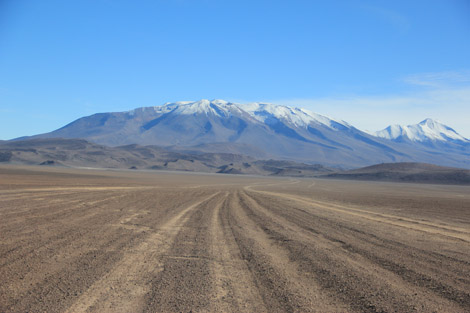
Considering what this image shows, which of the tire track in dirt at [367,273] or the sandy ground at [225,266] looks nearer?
the sandy ground at [225,266]

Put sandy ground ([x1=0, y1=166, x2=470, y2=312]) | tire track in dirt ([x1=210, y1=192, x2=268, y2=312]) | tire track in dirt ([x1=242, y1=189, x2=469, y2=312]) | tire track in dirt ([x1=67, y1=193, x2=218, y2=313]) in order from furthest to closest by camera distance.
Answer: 1. tire track in dirt ([x1=242, y1=189, x2=469, y2=312])
2. sandy ground ([x1=0, y1=166, x2=470, y2=312])
3. tire track in dirt ([x1=210, y1=192, x2=268, y2=312])
4. tire track in dirt ([x1=67, y1=193, x2=218, y2=313])

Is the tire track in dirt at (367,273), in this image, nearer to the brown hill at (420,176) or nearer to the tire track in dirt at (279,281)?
the tire track in dirt at (279,281)

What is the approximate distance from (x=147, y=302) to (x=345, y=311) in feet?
9.08

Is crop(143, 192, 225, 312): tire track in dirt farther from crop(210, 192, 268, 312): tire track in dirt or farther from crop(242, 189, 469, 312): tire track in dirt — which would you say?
crop(242, 189, 469, 312): tire track in dirt

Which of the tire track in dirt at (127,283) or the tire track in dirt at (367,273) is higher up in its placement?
the tire track in dirt at (127,283)

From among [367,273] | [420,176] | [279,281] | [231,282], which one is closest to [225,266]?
[231,282]

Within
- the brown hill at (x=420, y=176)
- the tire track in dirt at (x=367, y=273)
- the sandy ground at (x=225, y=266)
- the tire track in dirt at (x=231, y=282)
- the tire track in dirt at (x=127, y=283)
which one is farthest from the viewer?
the brown hill at (x=420, y=176)

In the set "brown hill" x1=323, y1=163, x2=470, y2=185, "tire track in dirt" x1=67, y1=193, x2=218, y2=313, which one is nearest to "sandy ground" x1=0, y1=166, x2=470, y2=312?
"tire track in dirt" x1=67, y1=193, x2=218, y2=313

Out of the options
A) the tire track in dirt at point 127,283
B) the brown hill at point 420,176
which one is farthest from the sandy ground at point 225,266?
the brown hill at point 420,176

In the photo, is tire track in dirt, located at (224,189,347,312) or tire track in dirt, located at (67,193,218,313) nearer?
tire track in dirt, located at (67,193,218,313)

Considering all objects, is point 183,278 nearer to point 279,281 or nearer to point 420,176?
point 279,281

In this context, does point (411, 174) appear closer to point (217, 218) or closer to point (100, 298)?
point (217, 218)

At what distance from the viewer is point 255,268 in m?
7.92

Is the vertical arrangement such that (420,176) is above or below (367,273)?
above
